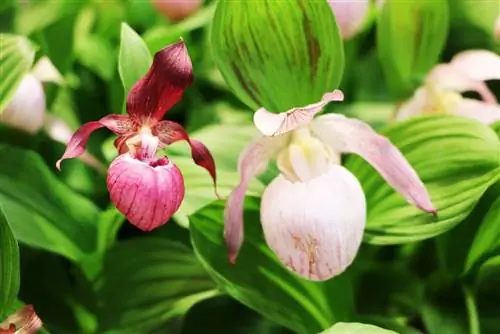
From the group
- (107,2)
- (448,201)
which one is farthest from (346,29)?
(107,2)

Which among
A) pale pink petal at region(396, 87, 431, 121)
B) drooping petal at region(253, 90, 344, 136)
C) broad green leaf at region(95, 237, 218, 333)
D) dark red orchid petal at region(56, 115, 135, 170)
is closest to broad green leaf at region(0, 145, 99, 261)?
broad green leaf at region(95, 237, 218, 333)

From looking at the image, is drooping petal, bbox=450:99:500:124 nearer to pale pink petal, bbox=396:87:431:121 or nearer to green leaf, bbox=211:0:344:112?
pale pink petal, bbox=396:87:431:121

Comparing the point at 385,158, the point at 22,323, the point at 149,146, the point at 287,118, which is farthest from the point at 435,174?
the point at 22,323

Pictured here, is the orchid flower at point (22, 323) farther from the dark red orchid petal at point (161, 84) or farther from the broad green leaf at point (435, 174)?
the broad green leaf at point (435, 174)

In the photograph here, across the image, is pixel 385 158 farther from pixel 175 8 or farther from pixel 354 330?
pixel 175 8

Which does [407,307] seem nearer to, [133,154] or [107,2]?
[133,154]
